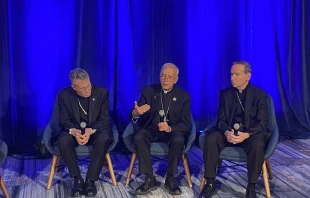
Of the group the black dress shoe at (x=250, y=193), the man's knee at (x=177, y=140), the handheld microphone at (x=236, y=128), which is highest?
the handheld microphone at (x=236, y=128)

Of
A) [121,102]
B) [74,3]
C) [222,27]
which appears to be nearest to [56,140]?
[121,102]

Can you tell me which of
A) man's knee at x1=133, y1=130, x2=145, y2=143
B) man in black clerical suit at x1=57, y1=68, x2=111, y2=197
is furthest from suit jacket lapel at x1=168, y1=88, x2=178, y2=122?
man in black clerical suit at x1=57, y1=68, x2=111, y2=197

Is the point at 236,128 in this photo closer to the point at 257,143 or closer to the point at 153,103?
the point at 257,143

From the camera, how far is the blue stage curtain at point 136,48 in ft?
16.0

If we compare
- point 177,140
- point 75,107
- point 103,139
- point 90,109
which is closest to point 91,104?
point 90,109

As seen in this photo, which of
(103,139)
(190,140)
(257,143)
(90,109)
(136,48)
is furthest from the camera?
(136,48)

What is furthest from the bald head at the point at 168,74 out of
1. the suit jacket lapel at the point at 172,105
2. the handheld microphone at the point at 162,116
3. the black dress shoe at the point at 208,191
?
the black dress shoe at the point at 208,191

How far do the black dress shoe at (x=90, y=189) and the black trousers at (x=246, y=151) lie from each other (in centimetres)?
96

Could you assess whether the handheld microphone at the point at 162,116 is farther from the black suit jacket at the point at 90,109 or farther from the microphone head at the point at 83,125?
the microphone head at the point at 83,125

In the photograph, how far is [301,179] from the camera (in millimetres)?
4293

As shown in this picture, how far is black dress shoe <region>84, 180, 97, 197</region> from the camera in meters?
3.84

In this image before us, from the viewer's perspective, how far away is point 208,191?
3.82m

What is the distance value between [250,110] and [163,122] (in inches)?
31.1

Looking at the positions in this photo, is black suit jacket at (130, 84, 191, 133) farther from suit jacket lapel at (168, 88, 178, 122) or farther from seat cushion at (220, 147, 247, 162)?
seat cushion at (220, 147, 247, 162)
